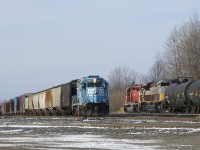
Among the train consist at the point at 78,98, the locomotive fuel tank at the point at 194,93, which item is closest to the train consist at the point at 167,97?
the locomotive fuel tank at the point at 194,93

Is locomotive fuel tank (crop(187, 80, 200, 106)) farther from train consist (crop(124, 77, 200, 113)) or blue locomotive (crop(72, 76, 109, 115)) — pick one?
blue locomotive (crop(72, 76, 109, 115))

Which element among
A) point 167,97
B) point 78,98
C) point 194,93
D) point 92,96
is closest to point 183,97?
point 194,93

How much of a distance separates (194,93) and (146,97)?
1222cm

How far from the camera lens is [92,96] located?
36.4 meters

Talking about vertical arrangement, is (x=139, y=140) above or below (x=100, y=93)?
below

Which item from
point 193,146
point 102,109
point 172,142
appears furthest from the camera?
point 102,109

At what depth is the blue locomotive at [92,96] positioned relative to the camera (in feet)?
118

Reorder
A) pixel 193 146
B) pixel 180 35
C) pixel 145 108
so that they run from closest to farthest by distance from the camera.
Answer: pixel 193 146
pixel 145 108
pixel 180 35

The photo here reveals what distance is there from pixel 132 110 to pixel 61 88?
13143 millimetres

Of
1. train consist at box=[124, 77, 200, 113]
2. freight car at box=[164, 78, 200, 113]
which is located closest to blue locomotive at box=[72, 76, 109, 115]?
freight car at box=[164, 78, 200, 113]

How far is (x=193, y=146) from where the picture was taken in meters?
11.6

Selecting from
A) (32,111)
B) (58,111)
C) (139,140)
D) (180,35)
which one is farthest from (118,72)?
(139,140)

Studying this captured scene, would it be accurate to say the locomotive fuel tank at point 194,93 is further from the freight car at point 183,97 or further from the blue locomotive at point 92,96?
the blue locomotive at point 92,96

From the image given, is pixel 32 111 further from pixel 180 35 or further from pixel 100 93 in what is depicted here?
pixel 180 35
